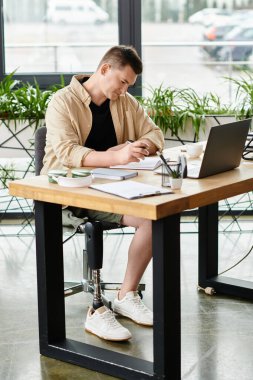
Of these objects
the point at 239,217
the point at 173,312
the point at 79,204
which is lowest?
the point at 239,217

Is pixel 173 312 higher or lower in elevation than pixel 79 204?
lower

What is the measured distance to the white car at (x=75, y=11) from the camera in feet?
19.0

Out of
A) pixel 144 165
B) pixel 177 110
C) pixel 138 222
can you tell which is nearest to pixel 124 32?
pixel 177 110

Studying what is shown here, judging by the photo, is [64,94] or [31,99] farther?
[31,99]

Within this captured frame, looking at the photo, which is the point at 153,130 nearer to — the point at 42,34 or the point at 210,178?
the point at 210,178

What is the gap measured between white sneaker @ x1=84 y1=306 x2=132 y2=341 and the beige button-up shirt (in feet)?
2.21

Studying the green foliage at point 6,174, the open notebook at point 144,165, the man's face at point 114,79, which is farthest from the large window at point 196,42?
the open notebook at point 144,165

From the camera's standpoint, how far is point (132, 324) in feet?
12.9

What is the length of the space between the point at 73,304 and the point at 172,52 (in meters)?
2.33

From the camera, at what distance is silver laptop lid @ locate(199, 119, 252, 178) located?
3.48 metres

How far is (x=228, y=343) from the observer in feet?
12.2

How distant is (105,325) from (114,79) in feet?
3.75

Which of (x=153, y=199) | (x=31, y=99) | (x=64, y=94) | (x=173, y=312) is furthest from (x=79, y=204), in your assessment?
(x=31, y=99)

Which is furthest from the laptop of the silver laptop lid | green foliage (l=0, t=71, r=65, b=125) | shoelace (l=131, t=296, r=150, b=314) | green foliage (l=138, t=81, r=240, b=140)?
green foliage (l=0, t=71, r=65, b=125)
